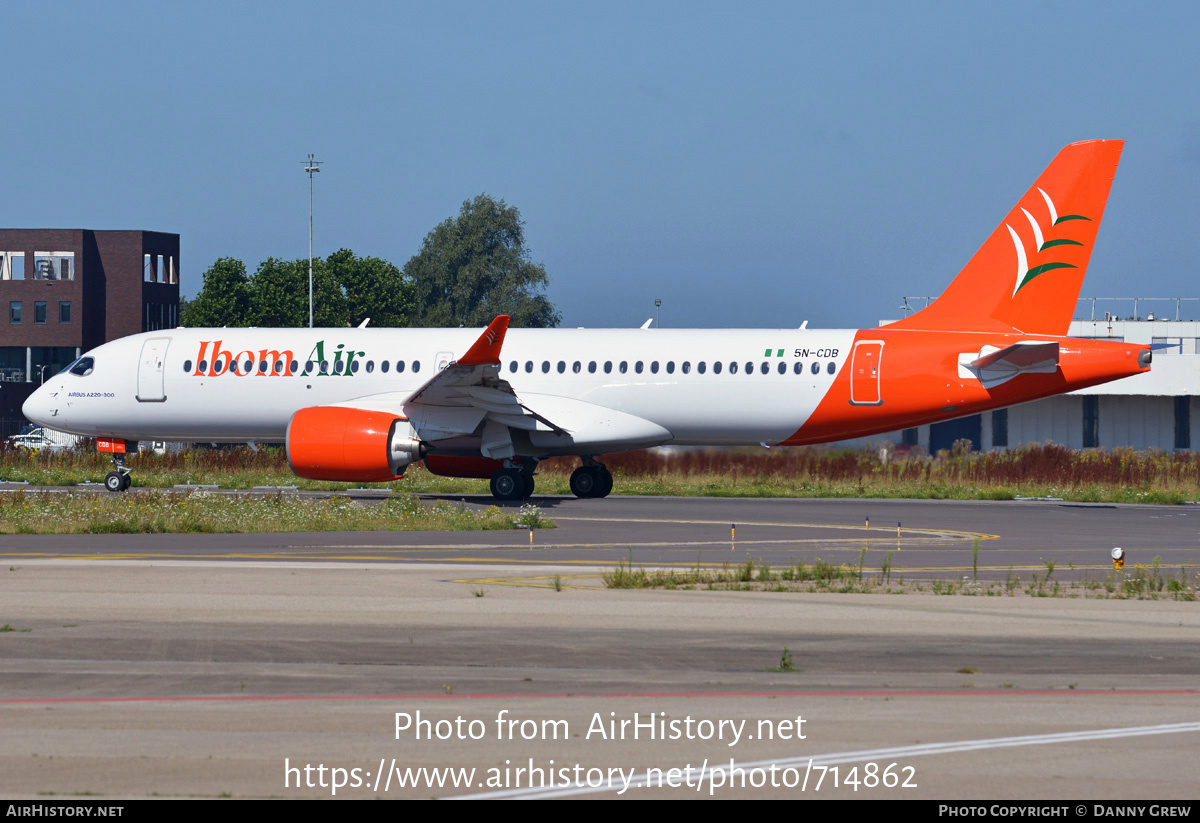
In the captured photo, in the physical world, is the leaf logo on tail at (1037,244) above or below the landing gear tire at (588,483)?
above

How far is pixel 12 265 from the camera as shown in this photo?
10106 cm

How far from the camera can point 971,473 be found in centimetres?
4031

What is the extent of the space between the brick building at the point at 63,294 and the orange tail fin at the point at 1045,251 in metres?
82.3

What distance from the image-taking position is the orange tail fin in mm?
29969

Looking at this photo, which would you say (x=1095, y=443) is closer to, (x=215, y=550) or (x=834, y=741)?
(x=215, y=550)

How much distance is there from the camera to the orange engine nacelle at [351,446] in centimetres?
2888

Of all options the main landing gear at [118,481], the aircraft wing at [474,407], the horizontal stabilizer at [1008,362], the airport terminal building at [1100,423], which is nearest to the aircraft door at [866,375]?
the horizontal stabilizer at [1008,362]

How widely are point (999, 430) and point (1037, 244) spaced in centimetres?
3161

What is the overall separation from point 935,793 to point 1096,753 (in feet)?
5.00

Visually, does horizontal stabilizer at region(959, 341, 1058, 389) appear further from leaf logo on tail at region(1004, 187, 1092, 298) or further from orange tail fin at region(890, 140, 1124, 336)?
leaf logo on tail at region(1004, 187, 1092, 298)

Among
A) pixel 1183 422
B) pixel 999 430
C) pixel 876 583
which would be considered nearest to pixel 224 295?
pixel 999 430

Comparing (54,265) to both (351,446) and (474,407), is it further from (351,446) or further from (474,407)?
(351,446)

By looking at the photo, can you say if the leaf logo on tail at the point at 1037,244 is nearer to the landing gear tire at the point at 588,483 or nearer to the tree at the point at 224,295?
the landing gear tire at the point at 588,483

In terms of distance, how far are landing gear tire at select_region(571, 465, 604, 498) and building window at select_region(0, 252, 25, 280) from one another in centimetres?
8194
